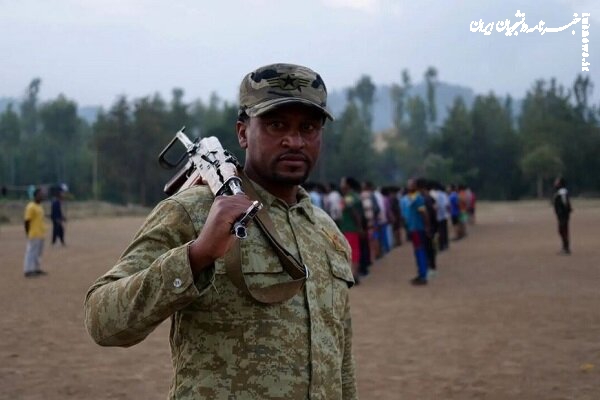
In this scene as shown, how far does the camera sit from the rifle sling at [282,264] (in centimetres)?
181

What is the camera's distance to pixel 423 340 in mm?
7066

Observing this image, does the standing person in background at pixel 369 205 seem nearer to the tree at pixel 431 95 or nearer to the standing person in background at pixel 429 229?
the standing person in background at pixel 429 229

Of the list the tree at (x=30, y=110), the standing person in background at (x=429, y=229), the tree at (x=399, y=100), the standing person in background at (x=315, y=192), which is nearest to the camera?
the standing person in background at (x=429, y=229)

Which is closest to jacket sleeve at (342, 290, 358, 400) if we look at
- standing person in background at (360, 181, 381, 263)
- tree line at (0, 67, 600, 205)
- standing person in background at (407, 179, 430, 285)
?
standing person in background at (407, 179, 430, 285)

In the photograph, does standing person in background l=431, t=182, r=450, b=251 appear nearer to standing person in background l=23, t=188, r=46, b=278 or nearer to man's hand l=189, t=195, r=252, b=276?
standing person in background l=23, t=188, r=46, b=278

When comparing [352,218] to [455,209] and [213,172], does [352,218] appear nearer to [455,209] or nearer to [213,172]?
[455,209]

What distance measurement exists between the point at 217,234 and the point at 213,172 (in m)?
0.42

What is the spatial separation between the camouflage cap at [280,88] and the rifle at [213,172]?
0.53 feet

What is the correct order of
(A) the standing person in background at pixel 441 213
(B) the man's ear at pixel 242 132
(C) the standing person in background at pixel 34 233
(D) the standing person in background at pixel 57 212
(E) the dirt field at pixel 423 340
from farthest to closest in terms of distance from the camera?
(D) the standing person in background at pixel 57 212, (A) the standing person in background at pixel 441 213, (C) the standing person in background at pixel 34 233, (E) the dirt field at pixel 423 340, (B) the man's ear at pixel 242 132

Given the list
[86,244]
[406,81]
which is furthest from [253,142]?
[406,81]

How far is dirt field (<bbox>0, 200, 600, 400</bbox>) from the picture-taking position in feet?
17.7

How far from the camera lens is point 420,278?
11.3m

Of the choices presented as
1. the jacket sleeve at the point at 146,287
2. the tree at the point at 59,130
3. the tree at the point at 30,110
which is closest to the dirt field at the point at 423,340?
the jacket sleeve at the point at 146,287

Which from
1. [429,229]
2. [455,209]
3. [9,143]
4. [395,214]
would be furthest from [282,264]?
[9,143]
